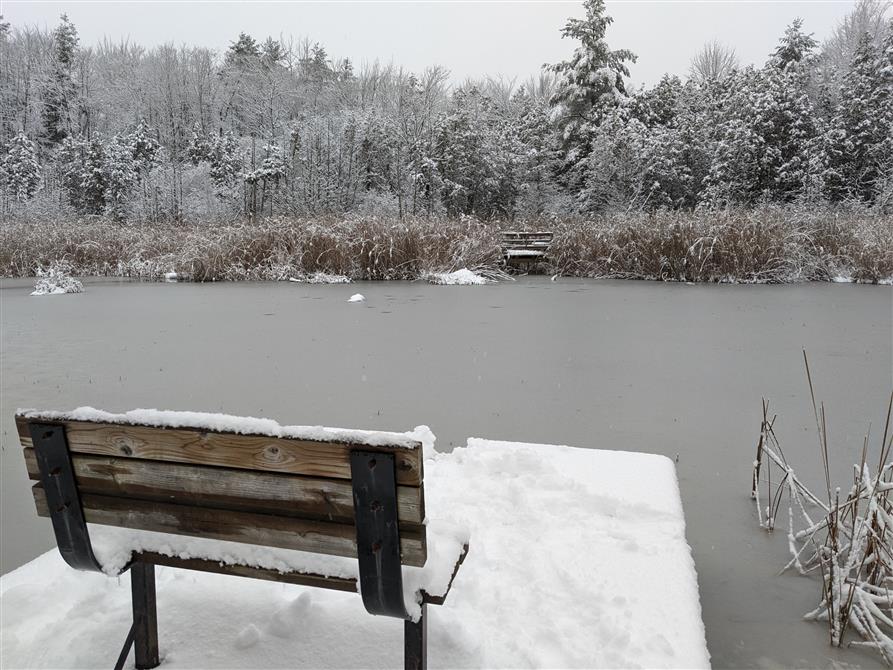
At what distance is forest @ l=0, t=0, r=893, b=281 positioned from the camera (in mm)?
9828

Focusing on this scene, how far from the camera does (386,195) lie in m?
21.1

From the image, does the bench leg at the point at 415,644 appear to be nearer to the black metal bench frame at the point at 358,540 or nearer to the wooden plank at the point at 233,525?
the black metal bench frame at the point at 358,540

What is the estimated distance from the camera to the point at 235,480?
1012 millimetres

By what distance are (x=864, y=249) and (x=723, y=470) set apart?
837cm

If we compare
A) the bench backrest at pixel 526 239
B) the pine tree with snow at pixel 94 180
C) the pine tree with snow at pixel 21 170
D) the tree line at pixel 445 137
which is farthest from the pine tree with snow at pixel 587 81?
Result: the pine tree with snow at pixel 21 170

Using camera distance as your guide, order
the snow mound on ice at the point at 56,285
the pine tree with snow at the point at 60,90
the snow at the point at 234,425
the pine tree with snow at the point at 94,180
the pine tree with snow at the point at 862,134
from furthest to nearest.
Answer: the pine tree with snow at the point at 60,90 < the pine tree with snow at the point at 94,180 < the pine tree with snow at the point at 862,134 < the snow mound on ice at the point at 56,285 < the snow at the point at 234,425

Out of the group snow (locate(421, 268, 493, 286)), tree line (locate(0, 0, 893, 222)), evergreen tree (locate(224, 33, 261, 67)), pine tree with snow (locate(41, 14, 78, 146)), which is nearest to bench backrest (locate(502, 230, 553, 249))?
snow (locate(421, 268, 493, 286))

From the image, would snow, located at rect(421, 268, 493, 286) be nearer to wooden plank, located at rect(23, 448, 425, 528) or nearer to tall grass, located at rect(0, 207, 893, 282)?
tall grass, located at rect(0, 207, 893, 282)

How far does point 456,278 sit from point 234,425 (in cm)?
862

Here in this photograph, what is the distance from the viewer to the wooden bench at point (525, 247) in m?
10.9

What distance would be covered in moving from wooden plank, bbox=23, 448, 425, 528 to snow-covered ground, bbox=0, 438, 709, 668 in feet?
1.01

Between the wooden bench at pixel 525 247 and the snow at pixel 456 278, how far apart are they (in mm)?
1446

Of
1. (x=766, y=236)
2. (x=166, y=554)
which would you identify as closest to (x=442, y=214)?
(x=766, y=236)

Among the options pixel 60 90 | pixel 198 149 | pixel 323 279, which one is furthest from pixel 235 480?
pixel 60 90
